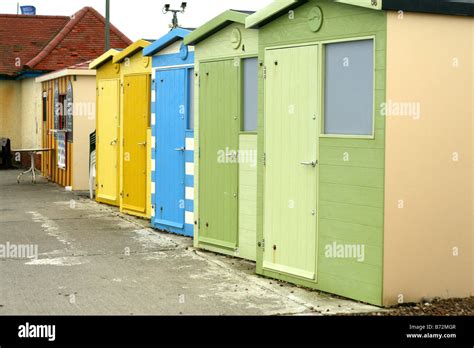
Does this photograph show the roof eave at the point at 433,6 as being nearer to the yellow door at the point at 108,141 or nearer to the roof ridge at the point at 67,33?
the yellow door at the point at 108,141

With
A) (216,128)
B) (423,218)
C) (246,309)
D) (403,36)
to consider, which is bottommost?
(246,309)

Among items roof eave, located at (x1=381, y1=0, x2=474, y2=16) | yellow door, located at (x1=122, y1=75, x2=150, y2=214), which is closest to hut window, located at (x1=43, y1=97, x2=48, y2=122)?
yellow door, located at (x1=122, y1=75, x2=150, y2=214)

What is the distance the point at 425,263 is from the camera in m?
8.16

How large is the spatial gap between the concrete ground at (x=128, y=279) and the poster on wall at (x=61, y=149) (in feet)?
19.2

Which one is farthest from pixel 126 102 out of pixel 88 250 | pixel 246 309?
pixel 246 309

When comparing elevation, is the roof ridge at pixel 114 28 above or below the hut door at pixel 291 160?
above

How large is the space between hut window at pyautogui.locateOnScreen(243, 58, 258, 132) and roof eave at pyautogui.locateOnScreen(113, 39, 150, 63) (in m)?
4.04

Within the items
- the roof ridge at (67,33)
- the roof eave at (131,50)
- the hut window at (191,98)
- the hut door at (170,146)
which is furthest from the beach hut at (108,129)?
the roof ridge at (67,33)

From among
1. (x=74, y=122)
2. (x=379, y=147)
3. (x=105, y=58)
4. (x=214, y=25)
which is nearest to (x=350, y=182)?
(x=379, y=147)

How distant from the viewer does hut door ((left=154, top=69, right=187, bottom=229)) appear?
12648mm

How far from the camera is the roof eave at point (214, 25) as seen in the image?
10492 millimetres

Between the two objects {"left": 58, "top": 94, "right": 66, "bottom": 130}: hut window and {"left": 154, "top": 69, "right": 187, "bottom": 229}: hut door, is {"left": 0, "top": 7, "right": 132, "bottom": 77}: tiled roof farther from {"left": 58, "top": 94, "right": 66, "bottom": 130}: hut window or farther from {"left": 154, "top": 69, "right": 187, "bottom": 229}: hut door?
{"left": 154, "top": 69, "right": 187, "bottom": 229}: hut door

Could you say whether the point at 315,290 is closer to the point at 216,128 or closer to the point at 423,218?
the point at 423,218
